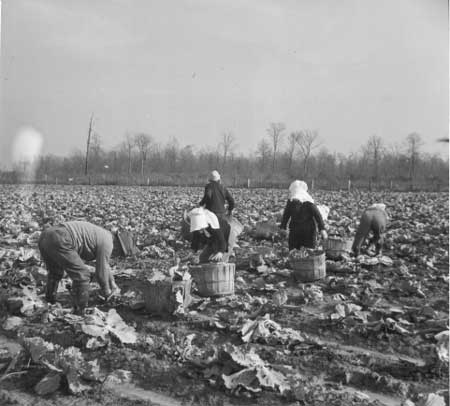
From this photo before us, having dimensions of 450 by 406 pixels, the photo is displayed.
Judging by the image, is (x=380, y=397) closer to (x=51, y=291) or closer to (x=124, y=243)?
(x=51, y=291)

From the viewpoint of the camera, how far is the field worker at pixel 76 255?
5391 mm

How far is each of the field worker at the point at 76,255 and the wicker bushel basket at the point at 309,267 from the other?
2.35 meters

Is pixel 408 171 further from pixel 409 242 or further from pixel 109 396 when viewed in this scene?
pixel 109 396

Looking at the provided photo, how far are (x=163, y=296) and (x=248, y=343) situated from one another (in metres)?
1.18

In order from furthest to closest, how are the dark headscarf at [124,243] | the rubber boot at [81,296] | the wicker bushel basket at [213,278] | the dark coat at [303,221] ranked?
the dark coat at [303,221]
the dark headscarf at [124,243]
the wicker bushel basket at [213,278]
the rubber boot at [81,296]

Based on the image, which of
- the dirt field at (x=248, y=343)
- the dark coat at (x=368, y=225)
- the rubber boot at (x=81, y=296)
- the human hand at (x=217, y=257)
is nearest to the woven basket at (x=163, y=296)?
the dirt field at (x=248, y=343)

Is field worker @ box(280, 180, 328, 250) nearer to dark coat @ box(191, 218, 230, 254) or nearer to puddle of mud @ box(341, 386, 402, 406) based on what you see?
dark coat @ box(191, 218, 230, 254)

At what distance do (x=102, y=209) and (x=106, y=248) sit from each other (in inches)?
463

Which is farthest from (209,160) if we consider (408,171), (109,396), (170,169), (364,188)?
(109,396)

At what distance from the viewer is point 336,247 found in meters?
8.54

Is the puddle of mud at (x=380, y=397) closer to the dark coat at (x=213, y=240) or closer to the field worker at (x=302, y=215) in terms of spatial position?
the dark coat at (x=213, y=240)

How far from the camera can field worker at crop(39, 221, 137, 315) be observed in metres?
5.39

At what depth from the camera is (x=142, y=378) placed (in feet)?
13.1

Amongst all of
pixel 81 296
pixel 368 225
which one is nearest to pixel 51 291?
pixel 81 296
